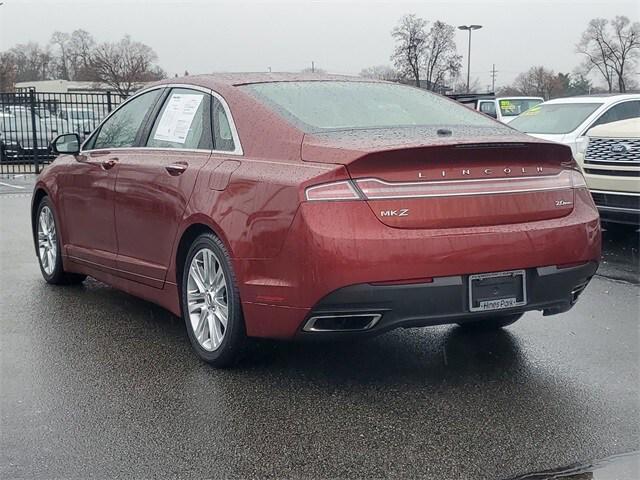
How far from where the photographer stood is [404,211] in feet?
11.7

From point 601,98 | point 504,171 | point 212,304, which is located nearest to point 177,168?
point 212,304

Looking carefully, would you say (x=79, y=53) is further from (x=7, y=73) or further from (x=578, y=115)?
(x=578, y=115)

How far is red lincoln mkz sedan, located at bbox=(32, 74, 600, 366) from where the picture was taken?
11.6 feet

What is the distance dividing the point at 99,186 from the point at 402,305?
2.72 metres

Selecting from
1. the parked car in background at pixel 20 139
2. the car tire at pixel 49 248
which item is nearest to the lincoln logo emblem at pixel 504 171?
the car tire at pixel 49 248

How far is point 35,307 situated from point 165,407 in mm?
2362

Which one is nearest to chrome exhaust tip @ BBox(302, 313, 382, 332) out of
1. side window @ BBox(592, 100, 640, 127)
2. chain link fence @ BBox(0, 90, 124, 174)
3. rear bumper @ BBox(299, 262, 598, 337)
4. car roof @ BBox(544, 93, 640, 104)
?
rear bumper @ BBox(299, 262, 598, 337)

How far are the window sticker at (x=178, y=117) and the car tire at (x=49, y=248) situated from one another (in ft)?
5.65

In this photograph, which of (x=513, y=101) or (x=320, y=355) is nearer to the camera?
(x=320, y=355)

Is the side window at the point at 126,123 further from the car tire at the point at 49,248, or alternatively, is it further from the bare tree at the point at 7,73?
the bare tree at the point at 7,73

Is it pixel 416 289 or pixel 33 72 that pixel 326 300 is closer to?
pixel 416 289

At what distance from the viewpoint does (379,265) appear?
349 centimetres

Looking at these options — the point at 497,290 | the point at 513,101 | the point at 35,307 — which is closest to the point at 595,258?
the point at 497,290

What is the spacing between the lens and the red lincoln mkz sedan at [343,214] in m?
3.54
